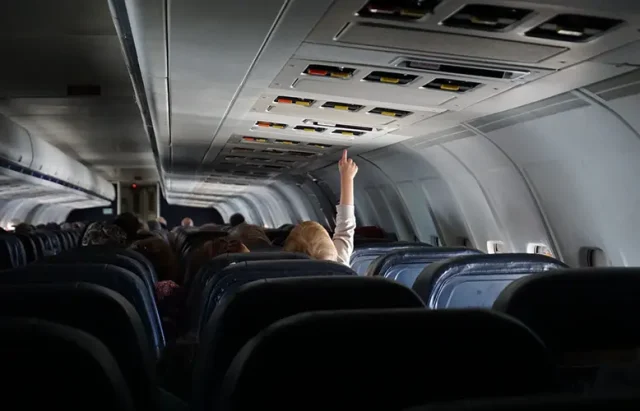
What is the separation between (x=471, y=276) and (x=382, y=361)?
2.30m

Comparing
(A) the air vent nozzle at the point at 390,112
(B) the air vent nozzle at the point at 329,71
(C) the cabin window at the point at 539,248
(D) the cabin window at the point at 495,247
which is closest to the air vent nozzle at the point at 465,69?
(B) the air vent nozzle at the point at 329,71

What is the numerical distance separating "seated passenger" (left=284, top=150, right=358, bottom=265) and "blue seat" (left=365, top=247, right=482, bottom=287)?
0.48m

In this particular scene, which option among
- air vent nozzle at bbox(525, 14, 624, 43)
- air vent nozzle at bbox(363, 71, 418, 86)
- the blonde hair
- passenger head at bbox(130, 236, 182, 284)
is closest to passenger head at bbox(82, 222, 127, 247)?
passenger head at bbox(130, 236, 182, 284)

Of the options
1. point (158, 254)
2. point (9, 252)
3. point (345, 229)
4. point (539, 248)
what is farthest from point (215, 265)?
point (9, 252)

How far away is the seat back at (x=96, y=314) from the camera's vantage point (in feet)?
8.48

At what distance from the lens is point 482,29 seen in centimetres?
430

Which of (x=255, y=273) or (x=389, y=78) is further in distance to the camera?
(x=389, y=78)

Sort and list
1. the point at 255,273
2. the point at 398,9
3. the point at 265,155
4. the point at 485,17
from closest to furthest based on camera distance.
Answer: the point at 255,273, the point at 398,9, the point at 485,17, the point at 265,155

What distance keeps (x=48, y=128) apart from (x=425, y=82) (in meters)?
10.4

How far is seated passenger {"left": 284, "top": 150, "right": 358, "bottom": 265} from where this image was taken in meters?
5.51

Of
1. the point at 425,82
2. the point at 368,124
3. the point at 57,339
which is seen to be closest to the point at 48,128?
the point at 368,124

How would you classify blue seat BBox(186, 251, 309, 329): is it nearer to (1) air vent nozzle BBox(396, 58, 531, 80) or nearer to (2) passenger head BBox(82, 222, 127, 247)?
(1) air vent nozzle BBox(396, 58, 531, 80)

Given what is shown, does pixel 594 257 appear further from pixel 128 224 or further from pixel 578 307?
pixel 128 224

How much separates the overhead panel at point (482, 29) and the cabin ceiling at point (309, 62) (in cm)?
1
